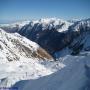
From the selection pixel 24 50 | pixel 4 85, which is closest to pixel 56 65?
pixel 4 85

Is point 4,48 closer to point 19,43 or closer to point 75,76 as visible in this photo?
point 19,43

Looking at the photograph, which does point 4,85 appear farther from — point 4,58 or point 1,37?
point 1,37

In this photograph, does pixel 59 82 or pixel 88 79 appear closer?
pixel 88 79

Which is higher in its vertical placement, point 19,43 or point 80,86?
point 80,86

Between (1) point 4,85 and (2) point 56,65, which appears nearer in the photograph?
(1) point 4,85

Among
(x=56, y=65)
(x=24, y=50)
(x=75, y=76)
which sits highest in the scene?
(x=75, y=76)

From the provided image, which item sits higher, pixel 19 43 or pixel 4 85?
pixel 4 85

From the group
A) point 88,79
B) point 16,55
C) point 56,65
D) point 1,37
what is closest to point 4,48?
point 16,55

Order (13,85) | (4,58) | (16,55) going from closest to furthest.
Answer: (13,85) → (4,58) → (16,55)

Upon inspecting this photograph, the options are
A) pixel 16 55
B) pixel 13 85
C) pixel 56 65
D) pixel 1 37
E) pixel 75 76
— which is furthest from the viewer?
pixel 1 37
